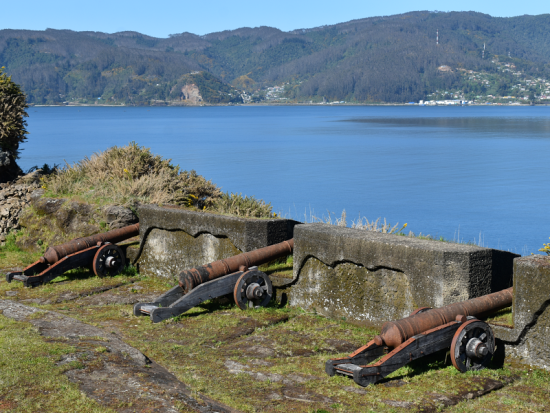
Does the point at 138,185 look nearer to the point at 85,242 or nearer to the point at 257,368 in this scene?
the point at 85,242

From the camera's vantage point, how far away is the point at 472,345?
443 centimetres

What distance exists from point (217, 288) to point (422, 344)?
8.10 feet

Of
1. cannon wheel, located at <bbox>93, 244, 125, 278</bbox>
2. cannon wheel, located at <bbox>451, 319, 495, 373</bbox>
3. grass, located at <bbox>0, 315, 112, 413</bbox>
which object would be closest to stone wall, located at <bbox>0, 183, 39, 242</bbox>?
cannon wheel, located at <bbox>93, 244, 125, 278</bbox>

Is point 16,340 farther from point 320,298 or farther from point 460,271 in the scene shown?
point 460,271

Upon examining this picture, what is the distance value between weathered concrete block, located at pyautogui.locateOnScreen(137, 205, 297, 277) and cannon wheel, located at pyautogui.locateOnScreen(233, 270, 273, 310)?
2.17 feet

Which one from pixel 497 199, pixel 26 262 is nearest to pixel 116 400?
pixel 26 262

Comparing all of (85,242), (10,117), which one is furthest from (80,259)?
(10,117)

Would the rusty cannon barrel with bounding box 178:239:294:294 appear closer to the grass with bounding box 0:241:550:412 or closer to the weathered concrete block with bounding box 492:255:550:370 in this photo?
the grass with bounding box 0:241:550:412

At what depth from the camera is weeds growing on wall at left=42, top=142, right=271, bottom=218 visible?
925cm

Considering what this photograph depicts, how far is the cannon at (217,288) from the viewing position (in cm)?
598

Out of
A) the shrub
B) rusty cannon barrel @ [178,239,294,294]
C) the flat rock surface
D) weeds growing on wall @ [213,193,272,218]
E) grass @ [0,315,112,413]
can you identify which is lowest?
the flat rock surface

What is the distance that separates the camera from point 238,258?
6.42m

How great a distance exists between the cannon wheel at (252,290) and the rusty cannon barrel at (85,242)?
2.74 meters

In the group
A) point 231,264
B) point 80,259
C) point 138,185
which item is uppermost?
point 138,185
